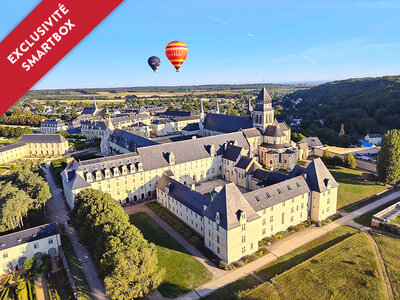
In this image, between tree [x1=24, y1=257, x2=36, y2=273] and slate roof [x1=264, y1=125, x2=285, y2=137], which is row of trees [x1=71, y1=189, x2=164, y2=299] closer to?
tree [x1=24, y1=257, x2=36, y2=273]

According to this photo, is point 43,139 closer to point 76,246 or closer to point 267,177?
point 76,246

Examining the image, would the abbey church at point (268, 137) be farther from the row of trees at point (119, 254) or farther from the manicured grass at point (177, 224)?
the row of trees at point (119, 254)

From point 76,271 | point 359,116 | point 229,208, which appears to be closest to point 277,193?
point 229,208

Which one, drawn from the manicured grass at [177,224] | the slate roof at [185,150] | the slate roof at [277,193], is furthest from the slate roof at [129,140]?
the slate roof at [277,193]

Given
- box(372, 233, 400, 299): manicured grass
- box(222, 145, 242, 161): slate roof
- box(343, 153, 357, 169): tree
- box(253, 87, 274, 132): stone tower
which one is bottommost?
box(372, 233, 400, 299): manicured grass

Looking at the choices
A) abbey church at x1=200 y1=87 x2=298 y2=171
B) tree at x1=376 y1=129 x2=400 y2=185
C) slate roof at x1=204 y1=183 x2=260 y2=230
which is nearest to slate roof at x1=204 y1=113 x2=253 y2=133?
abbey church at x1=200 y1=87 x2=298 y2=171
